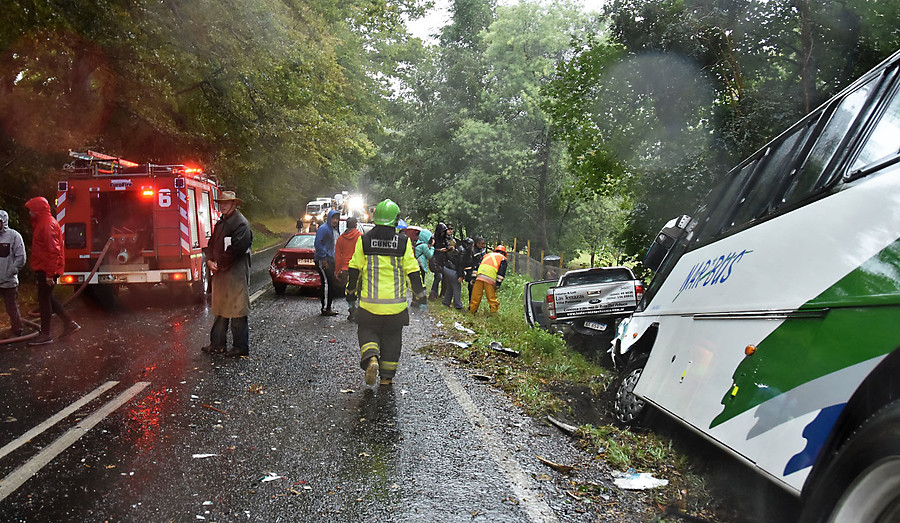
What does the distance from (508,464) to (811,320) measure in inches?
101

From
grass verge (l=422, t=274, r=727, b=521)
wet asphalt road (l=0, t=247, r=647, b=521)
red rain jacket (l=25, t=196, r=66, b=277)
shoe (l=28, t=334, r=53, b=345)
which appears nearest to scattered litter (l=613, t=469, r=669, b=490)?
grass verge (l=422, t=274, r=727, b=521)

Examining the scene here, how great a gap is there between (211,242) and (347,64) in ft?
77.6

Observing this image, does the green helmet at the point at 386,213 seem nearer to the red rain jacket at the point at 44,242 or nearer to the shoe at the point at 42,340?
the red rain jacket at the point at 44,242

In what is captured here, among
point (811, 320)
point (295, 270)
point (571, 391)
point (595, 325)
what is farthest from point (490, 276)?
point (811, 320)

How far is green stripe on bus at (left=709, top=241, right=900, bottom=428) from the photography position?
257 centimetres

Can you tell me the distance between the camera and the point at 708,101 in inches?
583

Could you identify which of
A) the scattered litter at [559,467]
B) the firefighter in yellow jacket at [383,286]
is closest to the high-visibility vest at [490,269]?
the firefighter in yellow jacket at [383,286]

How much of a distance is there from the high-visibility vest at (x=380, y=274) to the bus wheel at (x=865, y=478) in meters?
4.78

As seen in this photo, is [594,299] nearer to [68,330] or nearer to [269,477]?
[269,477]

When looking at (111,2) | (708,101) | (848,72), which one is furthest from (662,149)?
(111,2)

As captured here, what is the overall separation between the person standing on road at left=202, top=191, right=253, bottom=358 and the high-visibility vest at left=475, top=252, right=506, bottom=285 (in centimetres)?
576

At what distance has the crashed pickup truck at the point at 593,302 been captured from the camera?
10234 millimetres

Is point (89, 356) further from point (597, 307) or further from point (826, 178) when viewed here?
point (826, 178)

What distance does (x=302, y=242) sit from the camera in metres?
16.4
